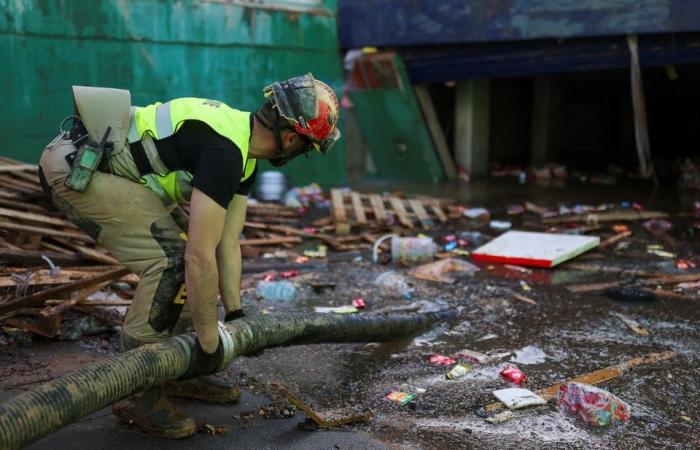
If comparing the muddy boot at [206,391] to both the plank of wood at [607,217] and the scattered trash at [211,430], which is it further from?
the plank of wood at [607,217]

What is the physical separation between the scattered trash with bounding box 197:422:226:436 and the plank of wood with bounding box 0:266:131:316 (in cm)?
146

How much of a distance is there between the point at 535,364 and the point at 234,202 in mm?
2121

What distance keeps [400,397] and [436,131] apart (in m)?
8.73

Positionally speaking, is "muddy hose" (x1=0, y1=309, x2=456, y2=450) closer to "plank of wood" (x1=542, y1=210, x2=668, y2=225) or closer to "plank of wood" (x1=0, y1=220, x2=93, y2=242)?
"plank of wood" (x1=0, y1=220, x2=93, y2=242)

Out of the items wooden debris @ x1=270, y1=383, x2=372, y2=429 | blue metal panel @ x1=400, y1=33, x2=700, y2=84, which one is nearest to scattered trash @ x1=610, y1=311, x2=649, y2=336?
wooden debris @ x1=270, y1=383, x2=372, y2=429

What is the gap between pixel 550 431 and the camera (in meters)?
3.29

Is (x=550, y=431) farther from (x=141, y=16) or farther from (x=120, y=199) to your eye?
(x=141, y=16)

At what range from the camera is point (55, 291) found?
13.4 ft

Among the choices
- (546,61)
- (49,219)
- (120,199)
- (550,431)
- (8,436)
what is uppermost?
(546,61)

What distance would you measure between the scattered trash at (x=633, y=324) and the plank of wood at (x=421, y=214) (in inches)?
131

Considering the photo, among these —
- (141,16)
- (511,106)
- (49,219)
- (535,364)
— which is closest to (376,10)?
(141,16)

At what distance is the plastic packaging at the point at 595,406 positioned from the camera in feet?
10.9

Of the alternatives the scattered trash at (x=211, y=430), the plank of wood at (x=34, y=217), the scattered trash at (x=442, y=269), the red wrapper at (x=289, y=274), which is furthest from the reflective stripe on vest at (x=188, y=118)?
the scattered trash at (x=442, y=269)

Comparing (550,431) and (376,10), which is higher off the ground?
(376,10)
